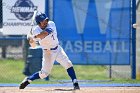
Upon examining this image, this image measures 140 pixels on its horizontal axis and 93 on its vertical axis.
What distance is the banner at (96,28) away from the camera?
1430 cm

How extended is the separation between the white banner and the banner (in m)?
0.64

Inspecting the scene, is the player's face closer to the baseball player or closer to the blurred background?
the baseball player

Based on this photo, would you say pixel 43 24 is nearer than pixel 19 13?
Yes

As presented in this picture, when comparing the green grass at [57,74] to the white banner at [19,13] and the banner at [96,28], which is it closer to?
the banner at [96,28]

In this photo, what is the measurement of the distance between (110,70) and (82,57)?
0.87 meters

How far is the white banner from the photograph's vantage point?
1429cm

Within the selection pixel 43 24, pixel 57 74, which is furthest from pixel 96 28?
pixel 43 24

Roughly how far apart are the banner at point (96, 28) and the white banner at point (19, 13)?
0.64 metres

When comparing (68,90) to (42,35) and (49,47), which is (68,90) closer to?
(49,47)

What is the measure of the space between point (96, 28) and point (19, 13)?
6.88ft

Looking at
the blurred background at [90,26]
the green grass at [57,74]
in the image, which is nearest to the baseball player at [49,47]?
the green grass at [57,74]

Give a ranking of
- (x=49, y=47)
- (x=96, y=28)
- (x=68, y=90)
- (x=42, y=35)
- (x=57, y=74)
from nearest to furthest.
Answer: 1. (x=42, y=35)
2. (x=68, y=90)
3. (x=49, y=47)
4. (x=96, y=28)
5. (x=57, y=74)

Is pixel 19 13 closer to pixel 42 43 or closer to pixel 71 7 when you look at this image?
pixel 71 7

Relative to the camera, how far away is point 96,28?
47.0 ft
